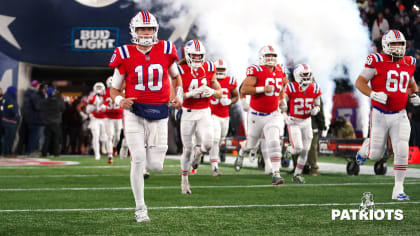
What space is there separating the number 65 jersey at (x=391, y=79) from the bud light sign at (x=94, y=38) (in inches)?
538

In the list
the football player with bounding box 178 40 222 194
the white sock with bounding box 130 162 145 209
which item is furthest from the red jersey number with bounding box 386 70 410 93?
the white sock with bounding box 130 162 145 209

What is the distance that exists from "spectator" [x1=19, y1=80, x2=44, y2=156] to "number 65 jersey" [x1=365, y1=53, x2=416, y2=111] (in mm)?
12818

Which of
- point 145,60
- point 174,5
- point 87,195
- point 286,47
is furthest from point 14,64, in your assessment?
point 145,60

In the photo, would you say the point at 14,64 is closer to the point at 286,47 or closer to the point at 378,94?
the point at 286,47

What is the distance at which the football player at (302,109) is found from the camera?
10422 millimetres

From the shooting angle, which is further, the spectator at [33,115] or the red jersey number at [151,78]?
the spectator at [33,115]

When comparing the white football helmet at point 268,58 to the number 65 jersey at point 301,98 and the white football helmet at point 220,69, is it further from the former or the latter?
the white football helmet at point 220,69

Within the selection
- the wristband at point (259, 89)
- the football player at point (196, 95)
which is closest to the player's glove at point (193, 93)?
the football player at point (196, 95)

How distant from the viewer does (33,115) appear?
1852 centimetres

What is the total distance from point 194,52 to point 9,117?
10.5 m

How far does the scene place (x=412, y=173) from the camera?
11414 millimetres

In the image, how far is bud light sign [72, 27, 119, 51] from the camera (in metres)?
20.0

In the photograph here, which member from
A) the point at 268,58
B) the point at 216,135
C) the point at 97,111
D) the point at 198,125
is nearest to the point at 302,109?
the point at 268,58

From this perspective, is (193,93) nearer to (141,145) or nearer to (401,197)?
(141,145)
